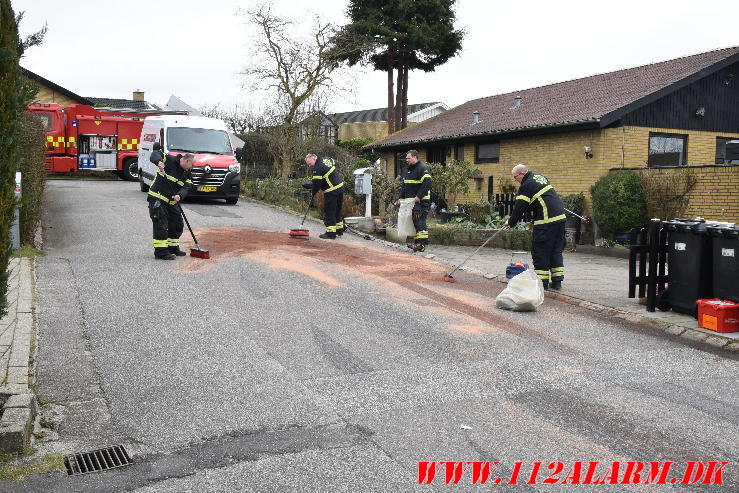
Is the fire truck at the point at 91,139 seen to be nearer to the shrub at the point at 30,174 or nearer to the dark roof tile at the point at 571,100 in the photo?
the dark roof tile at the point at 571,100

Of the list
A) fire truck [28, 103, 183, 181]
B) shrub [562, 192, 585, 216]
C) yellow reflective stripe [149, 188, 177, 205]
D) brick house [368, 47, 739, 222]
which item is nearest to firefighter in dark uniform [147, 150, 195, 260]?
yellow reflective stripe [149, 188, 177, 205]

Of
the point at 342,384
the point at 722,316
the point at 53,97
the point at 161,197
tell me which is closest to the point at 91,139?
the point at 53,97

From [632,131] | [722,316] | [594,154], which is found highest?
[632,131]

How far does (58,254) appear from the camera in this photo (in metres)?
11.2

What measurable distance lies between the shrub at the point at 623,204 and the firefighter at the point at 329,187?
6603 mm

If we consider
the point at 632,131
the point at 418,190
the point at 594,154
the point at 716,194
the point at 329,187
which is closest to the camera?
the point at 418,190

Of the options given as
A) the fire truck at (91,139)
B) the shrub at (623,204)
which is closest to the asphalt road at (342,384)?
the shrub at (623,204)

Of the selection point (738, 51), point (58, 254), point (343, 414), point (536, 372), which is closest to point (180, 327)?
point (343, 414)

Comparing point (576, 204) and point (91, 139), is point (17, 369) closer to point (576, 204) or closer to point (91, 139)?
point (576, 204)

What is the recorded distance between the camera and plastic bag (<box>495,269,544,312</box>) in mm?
8461

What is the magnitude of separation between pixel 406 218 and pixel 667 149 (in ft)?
30.2

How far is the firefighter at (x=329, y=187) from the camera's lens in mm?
14141

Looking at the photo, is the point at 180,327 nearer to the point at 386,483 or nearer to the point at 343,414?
the point at 343,414

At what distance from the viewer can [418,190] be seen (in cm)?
1353
